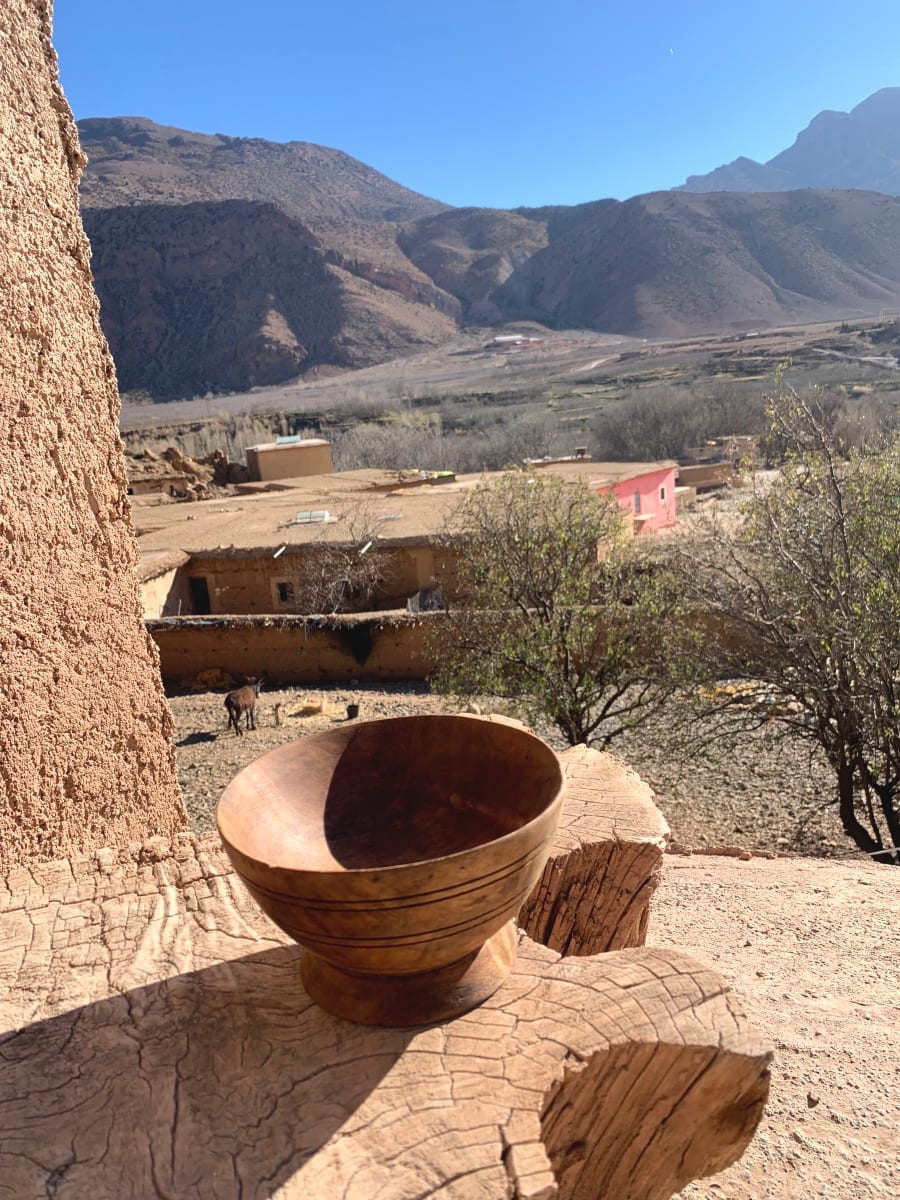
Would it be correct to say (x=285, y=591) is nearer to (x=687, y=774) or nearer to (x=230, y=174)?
(x=687, y=774)

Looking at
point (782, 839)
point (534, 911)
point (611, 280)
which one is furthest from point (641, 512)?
point (611, 280)

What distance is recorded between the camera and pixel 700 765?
9289 millimetres

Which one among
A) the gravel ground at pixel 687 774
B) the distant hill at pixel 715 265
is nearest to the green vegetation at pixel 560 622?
the gravel ground at pixel 687 774

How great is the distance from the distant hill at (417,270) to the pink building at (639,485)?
58686 mm

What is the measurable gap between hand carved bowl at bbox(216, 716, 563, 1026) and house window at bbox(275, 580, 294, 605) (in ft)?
40.8

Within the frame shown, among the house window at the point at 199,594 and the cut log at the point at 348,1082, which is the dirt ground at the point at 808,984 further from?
the house window at the point at 199,594

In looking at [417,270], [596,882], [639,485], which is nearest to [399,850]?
[596,882]

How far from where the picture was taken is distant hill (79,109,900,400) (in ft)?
249

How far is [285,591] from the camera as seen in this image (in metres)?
14.4


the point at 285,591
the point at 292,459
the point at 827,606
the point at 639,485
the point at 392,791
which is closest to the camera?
the point at 392,791

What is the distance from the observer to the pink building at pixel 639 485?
57.5 ft

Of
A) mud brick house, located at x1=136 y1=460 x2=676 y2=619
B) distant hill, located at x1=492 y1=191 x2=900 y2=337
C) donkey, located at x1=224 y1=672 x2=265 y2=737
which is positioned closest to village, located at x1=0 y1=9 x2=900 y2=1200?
donkey, located at x1=224 y1=672 x2=265 y2=737

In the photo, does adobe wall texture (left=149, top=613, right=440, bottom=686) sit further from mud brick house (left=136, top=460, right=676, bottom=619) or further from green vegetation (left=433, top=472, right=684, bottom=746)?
green vegetation (left=433, top=472, right=684, bottom=746)

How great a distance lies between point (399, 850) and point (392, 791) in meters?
0.15
